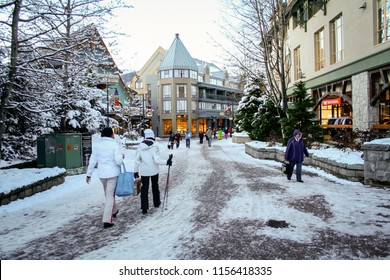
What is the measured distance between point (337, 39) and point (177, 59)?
44.8 metres

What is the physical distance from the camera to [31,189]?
7.94m

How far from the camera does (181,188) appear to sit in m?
8.61

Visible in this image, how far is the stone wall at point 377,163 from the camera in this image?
297 inches

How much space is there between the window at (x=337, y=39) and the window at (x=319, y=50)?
4.37 feet

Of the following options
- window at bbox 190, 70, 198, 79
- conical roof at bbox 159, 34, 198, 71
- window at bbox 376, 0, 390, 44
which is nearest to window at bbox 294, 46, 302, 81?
window at bbox 376, 0, 390, 44

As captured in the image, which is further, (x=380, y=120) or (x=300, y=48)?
(x=300, y=48)

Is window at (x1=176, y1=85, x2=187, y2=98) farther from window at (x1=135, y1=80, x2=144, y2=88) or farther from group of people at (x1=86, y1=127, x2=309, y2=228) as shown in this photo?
group of people at (x1=86, y1=127, x2=309, y2=228)

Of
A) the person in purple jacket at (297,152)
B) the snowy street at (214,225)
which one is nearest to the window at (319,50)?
the person in purple jacket at (297,152)

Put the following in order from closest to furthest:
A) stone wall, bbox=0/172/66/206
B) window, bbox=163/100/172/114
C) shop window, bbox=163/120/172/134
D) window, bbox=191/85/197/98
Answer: stone wall, bbox=0/172/66/206, window, bbox=163/100/172/114, shop window, bbox=163/120/172/134, window, bbox=191/85/197/98

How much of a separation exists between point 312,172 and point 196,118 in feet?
172

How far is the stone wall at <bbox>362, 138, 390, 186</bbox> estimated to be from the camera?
7.55 meters
